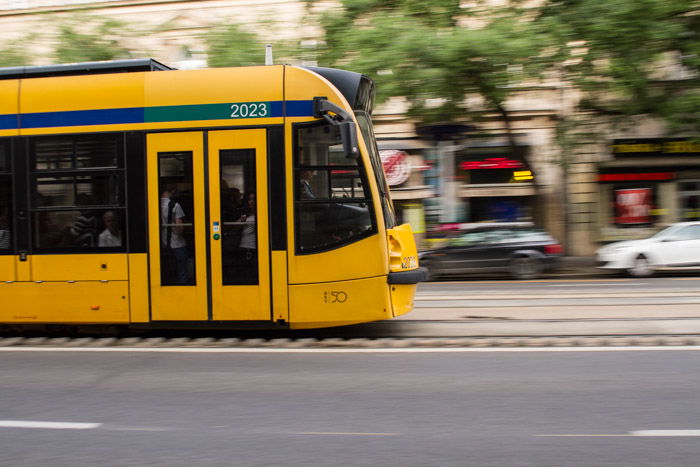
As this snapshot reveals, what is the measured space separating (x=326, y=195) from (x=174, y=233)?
67.6 inches

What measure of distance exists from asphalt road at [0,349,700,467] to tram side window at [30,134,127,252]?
1345mm

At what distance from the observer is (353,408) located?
5137mm

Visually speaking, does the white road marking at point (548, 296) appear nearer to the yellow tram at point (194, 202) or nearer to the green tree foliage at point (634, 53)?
the yellow tram at point (194, 202)

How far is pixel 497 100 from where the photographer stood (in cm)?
1619

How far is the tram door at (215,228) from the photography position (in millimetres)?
7352

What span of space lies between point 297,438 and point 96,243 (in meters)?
4.22

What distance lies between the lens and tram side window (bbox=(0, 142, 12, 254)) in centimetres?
783

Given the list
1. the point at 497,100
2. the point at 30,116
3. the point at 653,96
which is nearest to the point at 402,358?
the point at 30,116

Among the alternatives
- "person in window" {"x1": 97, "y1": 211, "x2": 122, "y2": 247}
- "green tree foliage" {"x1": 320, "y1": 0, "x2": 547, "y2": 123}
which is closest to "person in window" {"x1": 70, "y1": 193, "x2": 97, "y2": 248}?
"person in window" {"x1": 97, "y1": 211, "x2": 122, "y2": 247}

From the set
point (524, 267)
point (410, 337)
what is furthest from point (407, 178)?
point (410, 337)

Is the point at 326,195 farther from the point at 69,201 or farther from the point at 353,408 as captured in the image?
the point at 69,201

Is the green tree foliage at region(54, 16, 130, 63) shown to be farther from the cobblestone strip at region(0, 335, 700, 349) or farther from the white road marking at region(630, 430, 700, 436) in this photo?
the white road marking at region(630, 430, 700, 436)

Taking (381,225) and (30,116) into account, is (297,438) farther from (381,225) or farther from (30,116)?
(30,116)

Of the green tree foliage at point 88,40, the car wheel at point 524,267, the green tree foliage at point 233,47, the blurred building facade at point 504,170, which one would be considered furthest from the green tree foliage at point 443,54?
the green tree foliage at point 88,40
